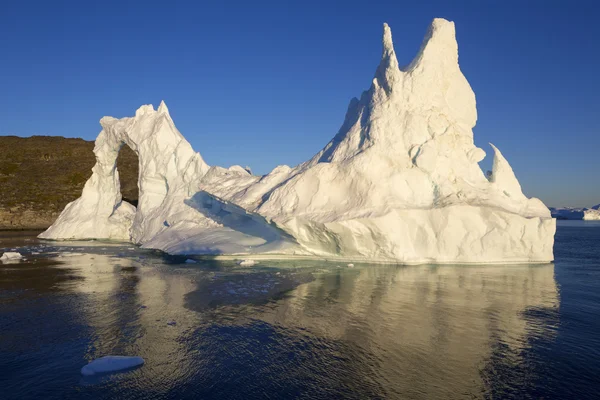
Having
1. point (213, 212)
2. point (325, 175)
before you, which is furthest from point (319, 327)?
point (213, 212)

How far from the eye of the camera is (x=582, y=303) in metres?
11.0

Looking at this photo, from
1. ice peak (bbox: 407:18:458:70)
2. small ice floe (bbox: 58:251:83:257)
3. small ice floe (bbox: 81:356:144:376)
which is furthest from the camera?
small ice floe (bbox: 58:251:83:257)

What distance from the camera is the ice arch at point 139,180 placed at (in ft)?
83.8

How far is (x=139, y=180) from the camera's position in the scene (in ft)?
91.8

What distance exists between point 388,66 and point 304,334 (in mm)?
14049

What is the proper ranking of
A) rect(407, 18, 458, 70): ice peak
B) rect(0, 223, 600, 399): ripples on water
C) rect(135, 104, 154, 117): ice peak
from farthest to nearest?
rect(135, 104, 154, 117): ice peak
rect(407, 18, 458, 70): ice peak
rect(0, 223, 600, 399): ripples on water

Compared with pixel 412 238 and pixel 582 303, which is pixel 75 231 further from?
pixel 582 303

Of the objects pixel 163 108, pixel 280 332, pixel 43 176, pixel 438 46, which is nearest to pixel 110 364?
pixel 280 332

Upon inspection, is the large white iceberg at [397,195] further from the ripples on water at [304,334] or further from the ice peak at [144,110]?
the ice peak at [144,110]

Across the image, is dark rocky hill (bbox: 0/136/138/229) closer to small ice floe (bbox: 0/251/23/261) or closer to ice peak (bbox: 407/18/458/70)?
small ice floe (bbox: 0/251/23/261)

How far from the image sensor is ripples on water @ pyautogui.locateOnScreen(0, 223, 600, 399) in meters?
6.21

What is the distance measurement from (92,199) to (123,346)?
87.3 feet

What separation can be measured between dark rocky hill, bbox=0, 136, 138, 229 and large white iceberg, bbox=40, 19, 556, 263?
3777cm

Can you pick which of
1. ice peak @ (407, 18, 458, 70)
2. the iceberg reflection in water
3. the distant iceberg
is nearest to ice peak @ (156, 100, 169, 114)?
the iceberg reflection in water
